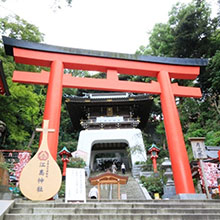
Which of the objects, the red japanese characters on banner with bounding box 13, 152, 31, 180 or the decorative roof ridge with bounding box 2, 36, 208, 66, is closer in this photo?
the decorative roof ridge with bounding box 2, 36, 208, 66

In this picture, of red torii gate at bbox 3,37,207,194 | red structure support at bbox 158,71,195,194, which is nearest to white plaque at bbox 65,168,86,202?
red torii gate at bbox 3,37,207,194

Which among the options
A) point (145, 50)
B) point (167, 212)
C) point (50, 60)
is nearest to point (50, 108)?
point (50, 60)

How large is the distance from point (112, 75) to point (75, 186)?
3796 mm

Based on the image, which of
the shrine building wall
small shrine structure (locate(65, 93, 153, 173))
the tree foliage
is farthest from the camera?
the tree foliage

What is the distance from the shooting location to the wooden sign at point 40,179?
4.15m

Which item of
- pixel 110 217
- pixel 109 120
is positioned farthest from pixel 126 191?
pixel 109 120

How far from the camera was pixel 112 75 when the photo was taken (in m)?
7.03

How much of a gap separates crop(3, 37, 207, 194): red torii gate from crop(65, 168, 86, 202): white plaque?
3.15 ft

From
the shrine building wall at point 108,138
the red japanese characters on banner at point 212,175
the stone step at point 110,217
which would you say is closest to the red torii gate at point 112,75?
the stone step at point 110,217

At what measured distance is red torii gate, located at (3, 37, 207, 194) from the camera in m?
5.86

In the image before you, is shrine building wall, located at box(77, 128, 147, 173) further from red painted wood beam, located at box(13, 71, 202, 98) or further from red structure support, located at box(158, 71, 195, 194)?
red structure support, located at box(158, 71, 195, 194)

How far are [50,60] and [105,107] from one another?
1098 centimetres

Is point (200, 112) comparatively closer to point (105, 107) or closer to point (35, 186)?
point (105, 107)

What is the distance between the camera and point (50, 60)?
666 centimetres
